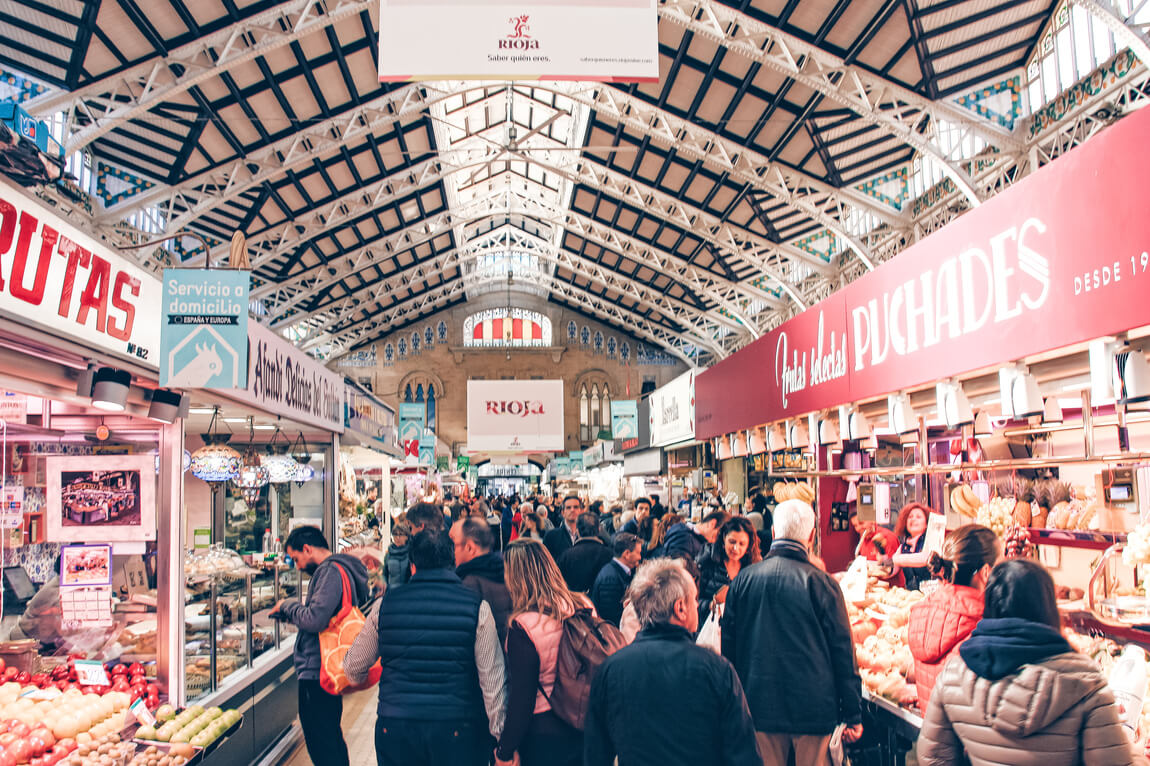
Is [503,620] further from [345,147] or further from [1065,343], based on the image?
[345,147]

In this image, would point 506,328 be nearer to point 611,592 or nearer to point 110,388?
point 611,592

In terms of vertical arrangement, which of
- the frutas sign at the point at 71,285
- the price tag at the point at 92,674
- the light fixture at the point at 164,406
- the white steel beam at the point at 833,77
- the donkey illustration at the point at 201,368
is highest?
the white steel beam at the point at 833,77

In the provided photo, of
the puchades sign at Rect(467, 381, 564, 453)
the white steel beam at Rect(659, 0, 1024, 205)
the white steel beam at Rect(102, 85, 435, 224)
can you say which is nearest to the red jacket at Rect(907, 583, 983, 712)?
the white steel beam at Rect(659, 0, 1024, 205)

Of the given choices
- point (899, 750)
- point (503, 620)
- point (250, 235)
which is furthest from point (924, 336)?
point (250, 235)

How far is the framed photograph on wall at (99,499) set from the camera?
4082 millimetres

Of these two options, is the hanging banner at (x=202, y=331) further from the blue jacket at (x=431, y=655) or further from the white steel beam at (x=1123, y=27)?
the white steel beam at (x=1123, y=27)

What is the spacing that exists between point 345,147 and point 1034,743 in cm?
1511

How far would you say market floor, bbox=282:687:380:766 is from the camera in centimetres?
503

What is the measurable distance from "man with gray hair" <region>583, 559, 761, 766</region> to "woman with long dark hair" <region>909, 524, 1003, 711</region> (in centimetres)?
122

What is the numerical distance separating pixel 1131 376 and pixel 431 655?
2.48 m

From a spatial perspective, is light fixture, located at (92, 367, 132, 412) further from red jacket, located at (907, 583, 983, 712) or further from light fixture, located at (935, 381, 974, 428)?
light fixture, located at (935, 381, 974, 428)

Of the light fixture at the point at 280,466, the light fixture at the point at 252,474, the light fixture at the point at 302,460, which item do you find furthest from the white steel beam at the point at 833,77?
the light fixture at the point at 252,474

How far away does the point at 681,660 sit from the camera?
2041 mm

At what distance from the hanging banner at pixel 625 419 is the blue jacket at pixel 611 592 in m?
12.6
